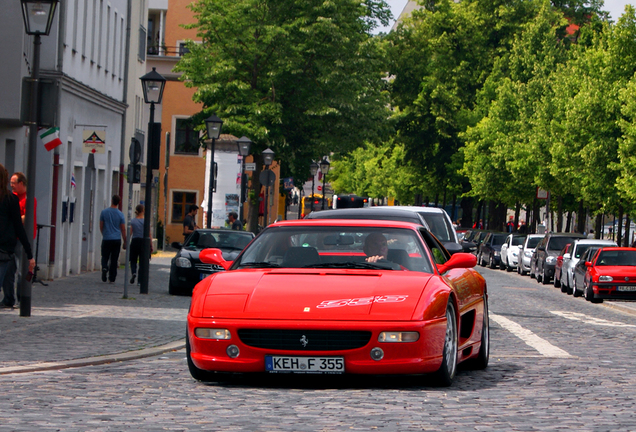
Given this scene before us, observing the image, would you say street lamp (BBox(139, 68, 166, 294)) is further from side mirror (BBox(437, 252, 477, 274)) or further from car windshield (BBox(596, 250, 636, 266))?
car windshield (BBox(596, 250, 636, 266))

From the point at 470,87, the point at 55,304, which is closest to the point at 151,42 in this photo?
the point at 470,87

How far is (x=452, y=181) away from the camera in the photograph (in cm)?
7119

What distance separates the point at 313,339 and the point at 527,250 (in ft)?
129

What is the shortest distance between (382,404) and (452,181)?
208ft

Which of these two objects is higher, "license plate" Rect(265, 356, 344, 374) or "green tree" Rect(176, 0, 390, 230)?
"green tree" Rect(176, 0, 390, 230)

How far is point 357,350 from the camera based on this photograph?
8.77 m

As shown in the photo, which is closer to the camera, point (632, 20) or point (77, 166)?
point (77, 166)

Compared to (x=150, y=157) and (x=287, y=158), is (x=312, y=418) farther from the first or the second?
(x=287, y=158)

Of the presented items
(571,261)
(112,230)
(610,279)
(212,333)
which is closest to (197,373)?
(212,333)

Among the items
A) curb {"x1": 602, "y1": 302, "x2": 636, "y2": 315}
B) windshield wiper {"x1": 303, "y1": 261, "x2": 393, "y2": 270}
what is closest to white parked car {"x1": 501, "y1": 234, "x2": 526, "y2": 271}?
curb {"x1": 602, "y1": 302, "x2": 636, "y2": 315}

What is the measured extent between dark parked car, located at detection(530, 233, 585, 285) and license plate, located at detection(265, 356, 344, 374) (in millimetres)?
32725

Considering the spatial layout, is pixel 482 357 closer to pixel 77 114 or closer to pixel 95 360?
pixel 95 360

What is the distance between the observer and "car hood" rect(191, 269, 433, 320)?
8.80 metres

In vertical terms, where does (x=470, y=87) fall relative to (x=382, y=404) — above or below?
above
